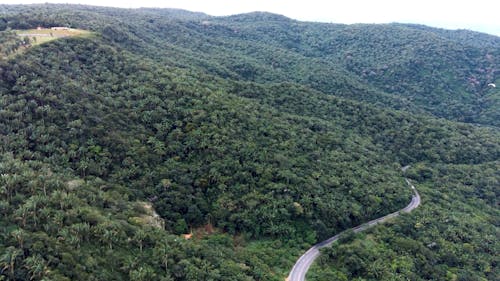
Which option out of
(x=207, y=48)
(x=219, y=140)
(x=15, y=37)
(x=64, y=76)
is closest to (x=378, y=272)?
(x=219, y=140)

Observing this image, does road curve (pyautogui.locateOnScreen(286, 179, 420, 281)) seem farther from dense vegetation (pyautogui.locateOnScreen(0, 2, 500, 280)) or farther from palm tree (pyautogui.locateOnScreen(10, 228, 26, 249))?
palm tree (pyautogui.locateOnScreen(10, 228, 26, 249))

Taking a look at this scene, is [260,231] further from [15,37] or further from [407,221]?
[15,37]

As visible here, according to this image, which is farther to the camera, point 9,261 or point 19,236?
point 19,236

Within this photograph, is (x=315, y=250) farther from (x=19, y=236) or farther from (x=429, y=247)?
(x=19, y=236)

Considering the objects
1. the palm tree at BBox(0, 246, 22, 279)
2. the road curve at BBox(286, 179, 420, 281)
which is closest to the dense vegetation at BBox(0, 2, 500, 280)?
the palm tree at BBox(0, 246, 22, 279)

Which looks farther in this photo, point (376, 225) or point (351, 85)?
point (351, 85)

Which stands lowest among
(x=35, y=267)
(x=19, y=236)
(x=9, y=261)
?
(x=35, y=267)

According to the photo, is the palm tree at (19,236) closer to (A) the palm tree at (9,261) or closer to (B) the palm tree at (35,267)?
(A) the palm tree at (9,261)

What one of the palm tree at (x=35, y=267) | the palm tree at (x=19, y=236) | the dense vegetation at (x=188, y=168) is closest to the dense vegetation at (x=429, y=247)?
the dense vegetation at (x=188, y=168)

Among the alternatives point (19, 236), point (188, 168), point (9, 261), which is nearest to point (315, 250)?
point (188, 168)
